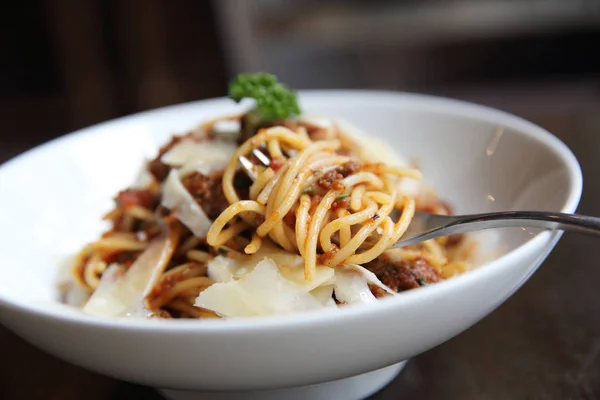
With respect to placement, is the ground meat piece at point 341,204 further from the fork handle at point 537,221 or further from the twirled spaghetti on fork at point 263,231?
the fork handle at point 537,221

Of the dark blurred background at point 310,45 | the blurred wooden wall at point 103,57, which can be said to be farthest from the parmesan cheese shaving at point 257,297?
the blurred wooden wall at point 103,57

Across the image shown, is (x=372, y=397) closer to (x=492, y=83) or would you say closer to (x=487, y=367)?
(x=487, y=367)

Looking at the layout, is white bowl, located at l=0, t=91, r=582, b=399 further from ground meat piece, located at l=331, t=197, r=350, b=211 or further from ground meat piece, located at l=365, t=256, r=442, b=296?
ground meat piece, located at l=331, t=197, r=350, b=211

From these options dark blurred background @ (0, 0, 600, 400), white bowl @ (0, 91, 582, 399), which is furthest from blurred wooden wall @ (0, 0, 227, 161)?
white bowl @ (0, 91, 582, 399)

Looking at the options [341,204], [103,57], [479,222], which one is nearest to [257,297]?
[341,204]

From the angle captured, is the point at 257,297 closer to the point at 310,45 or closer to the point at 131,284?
the point at 131,284

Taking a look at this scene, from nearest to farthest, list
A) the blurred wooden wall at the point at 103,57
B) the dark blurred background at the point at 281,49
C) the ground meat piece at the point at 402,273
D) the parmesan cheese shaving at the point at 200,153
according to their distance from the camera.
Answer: the ground meat piece at the point at 402,273 → the parmesan cheese shaving at the point at 200,153 → the dark blurred background at the point at 281,49 → the blurred wooden wall at the point at 103,57

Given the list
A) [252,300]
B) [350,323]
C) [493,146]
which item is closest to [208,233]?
[252,300]
